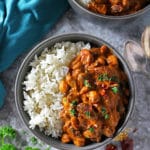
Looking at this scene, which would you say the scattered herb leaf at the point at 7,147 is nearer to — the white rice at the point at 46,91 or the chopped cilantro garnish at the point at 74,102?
the white rice at the point at 46,91

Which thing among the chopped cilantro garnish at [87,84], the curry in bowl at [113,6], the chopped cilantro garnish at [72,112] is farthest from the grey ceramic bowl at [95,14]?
the chopped cilantro garnish at [72,112]

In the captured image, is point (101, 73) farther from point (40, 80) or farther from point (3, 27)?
point (3, 27)

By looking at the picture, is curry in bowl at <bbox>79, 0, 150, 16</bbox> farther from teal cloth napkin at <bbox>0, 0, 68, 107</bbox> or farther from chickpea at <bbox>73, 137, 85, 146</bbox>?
chickpea at <bbox>73, 137, 85, 146</bbox>

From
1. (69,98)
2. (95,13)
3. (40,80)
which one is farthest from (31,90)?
(95,13)

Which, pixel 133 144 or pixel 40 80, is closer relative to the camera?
pixel 40 80

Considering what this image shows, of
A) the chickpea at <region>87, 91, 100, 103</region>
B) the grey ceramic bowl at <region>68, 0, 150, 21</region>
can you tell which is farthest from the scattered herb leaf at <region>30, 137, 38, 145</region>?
the grey ceramic bowl at <region>68, 0, 150, 21</region>

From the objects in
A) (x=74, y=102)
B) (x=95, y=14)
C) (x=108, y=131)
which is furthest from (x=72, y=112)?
(x=95, y=14)

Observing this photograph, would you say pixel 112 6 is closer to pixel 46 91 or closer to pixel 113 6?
pixel 113 6
